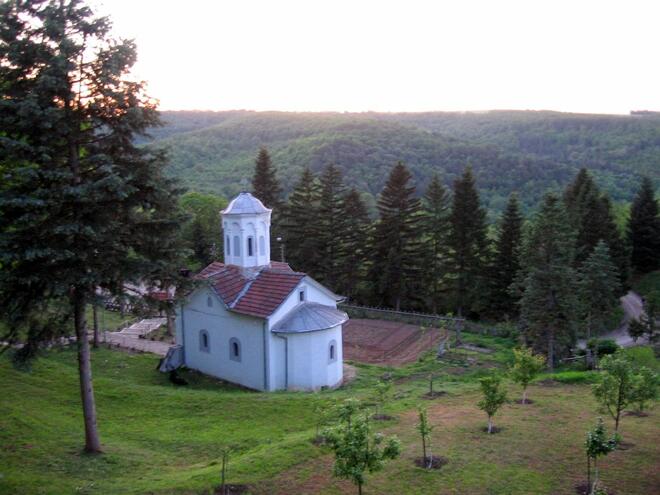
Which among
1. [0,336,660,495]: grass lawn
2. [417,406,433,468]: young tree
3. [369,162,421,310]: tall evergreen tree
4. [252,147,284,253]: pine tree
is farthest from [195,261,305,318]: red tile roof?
[252,147,284,253]: pine tree

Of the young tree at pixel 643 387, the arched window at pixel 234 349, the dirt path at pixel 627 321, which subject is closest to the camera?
the young tree at pixel 643 387

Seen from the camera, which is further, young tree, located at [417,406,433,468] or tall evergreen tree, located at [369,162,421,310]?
tall evergreen tree, located at [369,162,421,310]

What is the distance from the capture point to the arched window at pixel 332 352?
2317 centimetres

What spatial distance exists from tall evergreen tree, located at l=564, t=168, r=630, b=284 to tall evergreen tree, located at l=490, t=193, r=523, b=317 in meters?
4.90

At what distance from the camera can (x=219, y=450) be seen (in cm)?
1457

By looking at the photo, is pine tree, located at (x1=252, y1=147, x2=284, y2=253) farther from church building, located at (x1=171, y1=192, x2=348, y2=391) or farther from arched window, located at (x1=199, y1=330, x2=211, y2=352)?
arched window, located at (x1=199, y1=330, x2=211, y2=352)

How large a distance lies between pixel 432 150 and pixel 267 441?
7679cm

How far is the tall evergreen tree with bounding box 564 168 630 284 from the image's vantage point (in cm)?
4103

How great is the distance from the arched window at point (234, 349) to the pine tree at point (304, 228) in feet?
57.3

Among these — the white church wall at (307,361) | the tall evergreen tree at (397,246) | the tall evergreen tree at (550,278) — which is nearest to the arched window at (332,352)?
the white church wall at (307,361)

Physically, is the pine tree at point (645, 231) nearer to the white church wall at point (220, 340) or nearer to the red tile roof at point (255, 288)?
the red tile roof at point (255, 288)

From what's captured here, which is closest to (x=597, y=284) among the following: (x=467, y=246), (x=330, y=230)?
(x=467, y=246)

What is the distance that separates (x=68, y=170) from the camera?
491 inches

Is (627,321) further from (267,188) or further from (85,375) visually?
(85,375)
